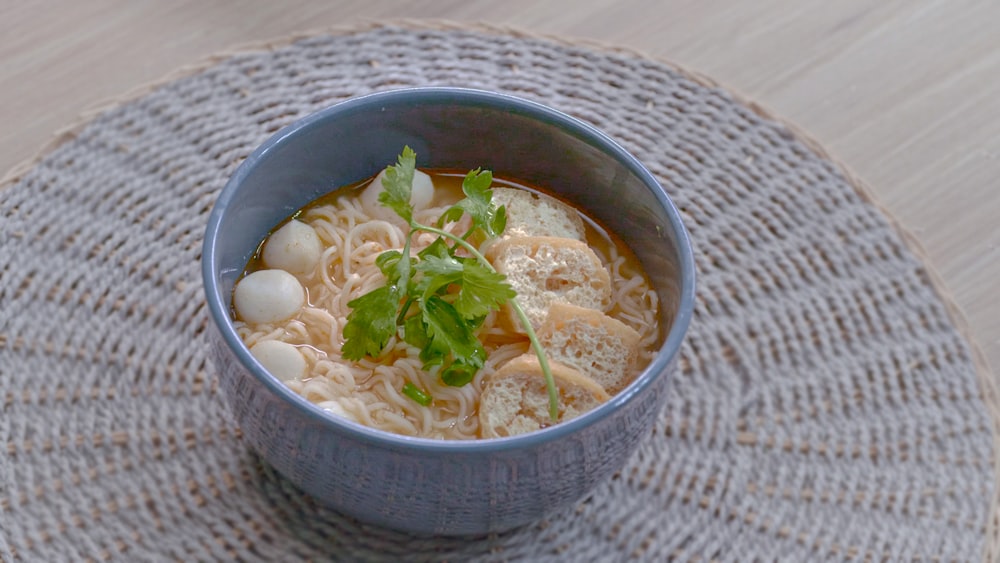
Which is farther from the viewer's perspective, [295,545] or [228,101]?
[228,101]

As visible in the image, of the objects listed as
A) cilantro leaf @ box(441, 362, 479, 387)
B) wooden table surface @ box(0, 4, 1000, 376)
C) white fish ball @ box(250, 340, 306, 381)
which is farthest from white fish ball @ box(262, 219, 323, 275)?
wooden table surface @ box(0, 4, 1000, 376)

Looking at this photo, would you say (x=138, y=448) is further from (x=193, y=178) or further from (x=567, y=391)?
(x=567, y=391)

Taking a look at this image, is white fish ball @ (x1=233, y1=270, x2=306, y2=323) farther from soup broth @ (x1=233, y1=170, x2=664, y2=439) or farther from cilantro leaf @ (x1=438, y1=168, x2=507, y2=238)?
cilantro leaf @ (x1=438, y1=168, x2=507, y2=238)

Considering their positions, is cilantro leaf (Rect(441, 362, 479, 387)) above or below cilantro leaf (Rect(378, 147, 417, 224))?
below

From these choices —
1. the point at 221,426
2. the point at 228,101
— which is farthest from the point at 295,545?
the point at 228,101

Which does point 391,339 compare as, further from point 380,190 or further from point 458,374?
point 380,190

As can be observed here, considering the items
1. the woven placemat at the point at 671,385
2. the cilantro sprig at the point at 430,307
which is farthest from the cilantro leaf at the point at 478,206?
the woven placemat at the point at 671,385
